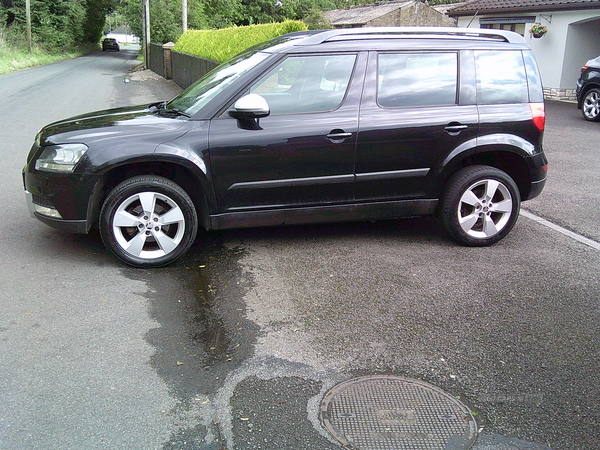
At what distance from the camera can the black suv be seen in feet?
16.5

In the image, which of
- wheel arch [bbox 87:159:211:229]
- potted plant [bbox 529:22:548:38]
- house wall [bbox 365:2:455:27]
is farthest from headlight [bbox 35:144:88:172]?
house wall [bbox 365:2:455:27]

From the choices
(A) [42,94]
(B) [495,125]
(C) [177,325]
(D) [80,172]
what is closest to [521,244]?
(B) [495,125]

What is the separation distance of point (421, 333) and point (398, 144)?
197cm

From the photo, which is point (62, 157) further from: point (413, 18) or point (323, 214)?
point (413, 18)

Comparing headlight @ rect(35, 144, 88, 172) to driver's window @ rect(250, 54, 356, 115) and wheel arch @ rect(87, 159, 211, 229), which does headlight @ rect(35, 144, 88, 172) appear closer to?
wheel arch @ rect(87, 159, 211, 229)

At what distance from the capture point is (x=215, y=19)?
4769 cm

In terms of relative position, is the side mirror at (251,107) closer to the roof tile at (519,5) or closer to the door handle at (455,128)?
the door handle at (455,128)

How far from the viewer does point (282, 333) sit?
4109 millimetres

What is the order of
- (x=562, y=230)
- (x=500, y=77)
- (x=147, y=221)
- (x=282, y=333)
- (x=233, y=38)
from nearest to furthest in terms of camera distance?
(x=282, y=333)
(x=147, y=221)
(x=500, y=77)
(x=562, y=230)
(x=233, y=38)

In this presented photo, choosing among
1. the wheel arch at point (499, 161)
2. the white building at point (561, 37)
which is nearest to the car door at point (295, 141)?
the wheel arch at point (499, 161)

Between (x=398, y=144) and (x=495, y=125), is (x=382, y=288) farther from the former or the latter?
(x=495, y=125)

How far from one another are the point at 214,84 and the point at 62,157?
1498mm

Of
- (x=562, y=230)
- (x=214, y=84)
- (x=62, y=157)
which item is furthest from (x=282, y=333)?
(x=562, y=230)

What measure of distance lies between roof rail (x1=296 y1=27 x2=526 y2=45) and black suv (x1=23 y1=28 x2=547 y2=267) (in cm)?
2
